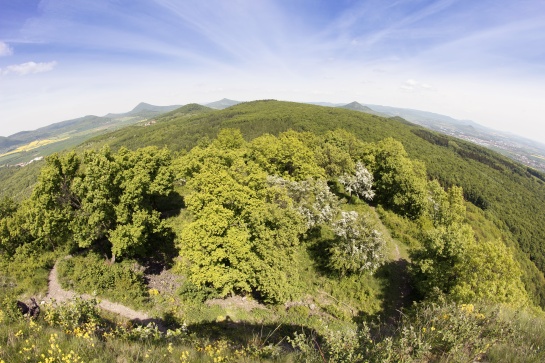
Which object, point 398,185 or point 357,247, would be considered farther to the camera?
point 398,185

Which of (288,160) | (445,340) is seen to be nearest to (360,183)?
(288,160)

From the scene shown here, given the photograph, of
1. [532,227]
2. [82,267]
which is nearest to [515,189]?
[532,227]

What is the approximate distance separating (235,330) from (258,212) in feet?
31.2

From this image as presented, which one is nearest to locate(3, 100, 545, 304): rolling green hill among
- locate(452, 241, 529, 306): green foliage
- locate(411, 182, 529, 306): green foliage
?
locate(411, 182, 529, 306): green foliage

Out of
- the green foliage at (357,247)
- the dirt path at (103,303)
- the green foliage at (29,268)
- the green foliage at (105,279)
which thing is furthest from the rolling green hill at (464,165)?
the green foliage at (357,247)

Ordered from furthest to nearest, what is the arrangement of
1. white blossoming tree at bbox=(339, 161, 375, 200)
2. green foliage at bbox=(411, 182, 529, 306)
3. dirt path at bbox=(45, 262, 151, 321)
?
white blossoming tree at bbox=(339, 161, 375, 200), green foliage at bbox=(411, 182, 529, 306), dirt path at bbox=(45, 262, 151, 321)

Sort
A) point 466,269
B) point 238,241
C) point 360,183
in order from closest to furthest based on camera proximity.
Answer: point 238,241
point 466,269
point 360,183

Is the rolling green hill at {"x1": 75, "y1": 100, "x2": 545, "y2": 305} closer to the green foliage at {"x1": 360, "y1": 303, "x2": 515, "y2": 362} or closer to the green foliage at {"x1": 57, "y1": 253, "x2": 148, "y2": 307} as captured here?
the green foliage at {"x1": 57, "y1": 253, "x2": 148, "y2": 307}

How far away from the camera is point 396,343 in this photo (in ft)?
24.4

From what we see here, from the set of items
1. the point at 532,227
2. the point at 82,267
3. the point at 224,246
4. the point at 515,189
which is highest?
the point at 224,246

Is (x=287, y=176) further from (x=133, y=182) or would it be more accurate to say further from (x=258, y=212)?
(x=133, y=182)

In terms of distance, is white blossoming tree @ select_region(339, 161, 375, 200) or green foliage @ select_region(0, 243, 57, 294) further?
white blossoming tree @ select_region(339, 161, 375, 200)

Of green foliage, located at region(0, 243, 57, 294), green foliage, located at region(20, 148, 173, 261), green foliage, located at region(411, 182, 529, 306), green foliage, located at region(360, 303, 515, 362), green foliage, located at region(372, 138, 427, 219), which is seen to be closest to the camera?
green foliage, located at region(360, 303, 515, 362)

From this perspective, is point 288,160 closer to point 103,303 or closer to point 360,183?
point 360,183
